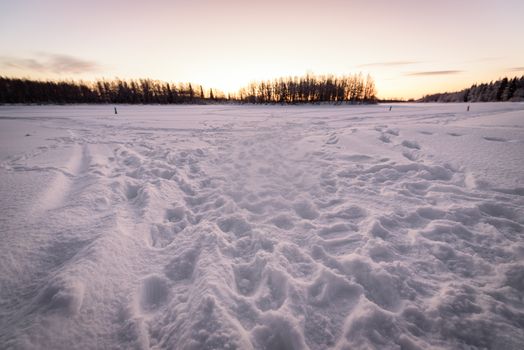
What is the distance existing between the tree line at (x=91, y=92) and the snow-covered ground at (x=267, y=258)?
82.4m

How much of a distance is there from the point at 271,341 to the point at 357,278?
112 centimetres

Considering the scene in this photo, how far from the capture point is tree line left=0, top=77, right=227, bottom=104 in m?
65.4

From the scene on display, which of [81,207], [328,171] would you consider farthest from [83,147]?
[328,171]

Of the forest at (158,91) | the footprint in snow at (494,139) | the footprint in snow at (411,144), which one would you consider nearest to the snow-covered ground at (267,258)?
the footprint in snow at (494,139)

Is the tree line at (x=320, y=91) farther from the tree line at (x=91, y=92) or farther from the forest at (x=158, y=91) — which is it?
the tree line at (x=91, y=92)

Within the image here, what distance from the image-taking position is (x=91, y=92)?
76.4 metres

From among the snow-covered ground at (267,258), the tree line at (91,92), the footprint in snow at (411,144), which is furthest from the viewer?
the tree line at (91,92)

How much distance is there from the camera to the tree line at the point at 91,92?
65.4m

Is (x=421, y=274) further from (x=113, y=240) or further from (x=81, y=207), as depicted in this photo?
(x=81, y=207)

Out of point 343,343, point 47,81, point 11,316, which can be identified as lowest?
point 343,343

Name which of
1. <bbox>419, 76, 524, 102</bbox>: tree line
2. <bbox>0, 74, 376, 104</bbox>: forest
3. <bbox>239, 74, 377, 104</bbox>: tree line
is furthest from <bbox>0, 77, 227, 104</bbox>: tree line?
<bbox>419, 76, 524, 102</bbox>: tree line

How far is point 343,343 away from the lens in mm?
1701

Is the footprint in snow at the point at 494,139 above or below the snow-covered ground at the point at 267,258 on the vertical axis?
above

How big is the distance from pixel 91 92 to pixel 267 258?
337ft
